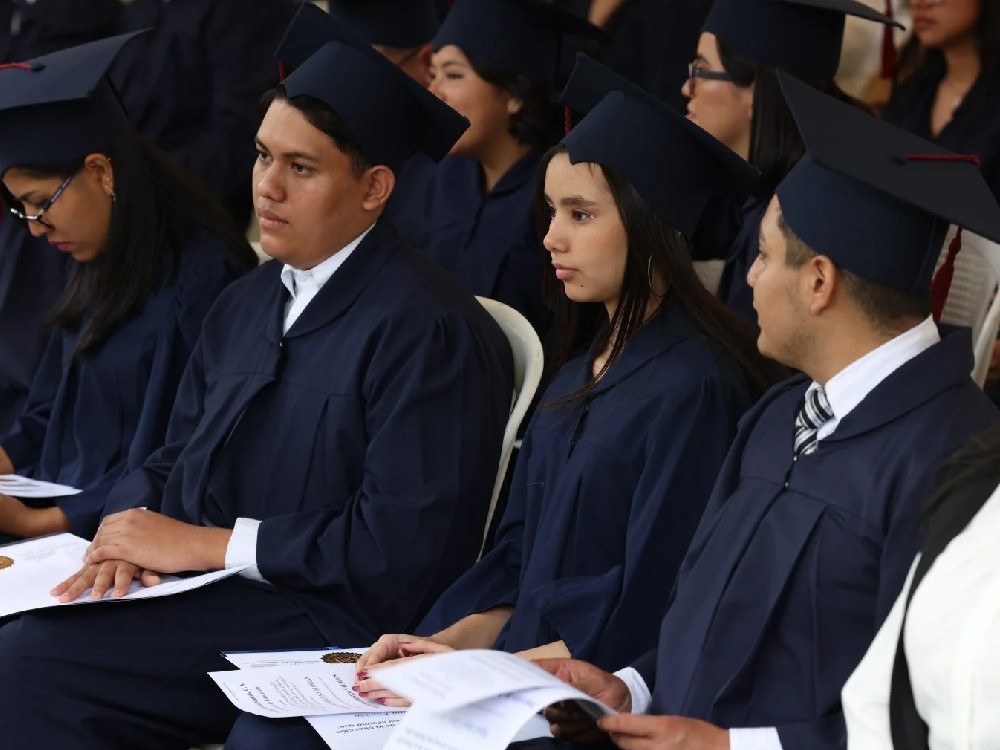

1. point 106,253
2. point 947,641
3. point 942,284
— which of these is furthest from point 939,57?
point 947,641

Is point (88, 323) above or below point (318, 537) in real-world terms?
above

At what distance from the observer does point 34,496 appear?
3635mm

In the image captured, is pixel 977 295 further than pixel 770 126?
No

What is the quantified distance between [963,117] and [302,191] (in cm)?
206

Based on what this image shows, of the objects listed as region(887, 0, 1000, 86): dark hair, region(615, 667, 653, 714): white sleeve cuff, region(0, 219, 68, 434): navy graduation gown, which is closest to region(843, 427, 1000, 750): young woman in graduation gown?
region(615, 667, 653, 714): white sleeve cuff

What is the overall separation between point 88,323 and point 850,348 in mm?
2320

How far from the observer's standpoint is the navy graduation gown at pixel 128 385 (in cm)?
376

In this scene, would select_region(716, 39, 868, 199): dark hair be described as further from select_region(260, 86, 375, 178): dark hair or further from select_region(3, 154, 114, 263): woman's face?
select_region(3, 154, 114, 263): woman's face

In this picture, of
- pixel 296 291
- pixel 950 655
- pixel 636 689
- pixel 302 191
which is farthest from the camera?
pixel 296 291

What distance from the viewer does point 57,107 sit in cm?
375

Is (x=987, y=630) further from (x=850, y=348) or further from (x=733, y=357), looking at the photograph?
(x=733, y=357)

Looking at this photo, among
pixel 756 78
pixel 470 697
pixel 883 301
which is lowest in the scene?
pixel 470 697

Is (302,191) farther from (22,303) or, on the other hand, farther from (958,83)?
(958,83)

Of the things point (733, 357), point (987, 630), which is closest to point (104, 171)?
point (733, 357)
